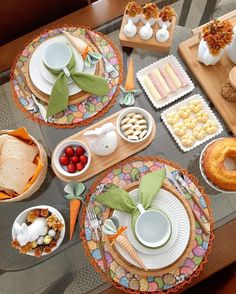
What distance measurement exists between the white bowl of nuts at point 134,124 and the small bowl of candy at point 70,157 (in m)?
0.13

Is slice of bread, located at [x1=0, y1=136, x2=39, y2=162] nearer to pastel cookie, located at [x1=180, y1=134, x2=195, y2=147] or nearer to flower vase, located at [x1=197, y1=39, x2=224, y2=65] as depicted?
pastel cookie, located at [x1=180, y1=134, x2=195, y2=147]

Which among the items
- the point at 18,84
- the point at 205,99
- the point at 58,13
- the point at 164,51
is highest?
the point at 58,13

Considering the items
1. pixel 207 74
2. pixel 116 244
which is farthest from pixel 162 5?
pixel 116 244

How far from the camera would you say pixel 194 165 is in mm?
1237

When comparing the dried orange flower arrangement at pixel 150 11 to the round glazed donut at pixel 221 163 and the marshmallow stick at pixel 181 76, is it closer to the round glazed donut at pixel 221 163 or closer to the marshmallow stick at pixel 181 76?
the marshmallow stick at pixel 181 76

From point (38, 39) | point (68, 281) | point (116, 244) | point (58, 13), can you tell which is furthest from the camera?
point (58, 13)

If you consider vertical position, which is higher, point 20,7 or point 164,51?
point 20,7

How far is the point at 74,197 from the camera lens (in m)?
1.19

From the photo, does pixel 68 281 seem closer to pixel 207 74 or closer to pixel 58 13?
pixel 207 74

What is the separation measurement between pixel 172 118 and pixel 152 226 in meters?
0.36

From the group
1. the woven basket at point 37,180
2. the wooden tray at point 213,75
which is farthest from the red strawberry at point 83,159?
the wooden tray at point 213,75

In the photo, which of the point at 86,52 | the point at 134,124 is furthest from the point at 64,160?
the point at 86,52

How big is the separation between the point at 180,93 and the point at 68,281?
2.33 feet

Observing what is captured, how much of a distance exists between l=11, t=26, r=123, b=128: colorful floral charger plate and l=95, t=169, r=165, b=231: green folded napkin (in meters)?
0.26
